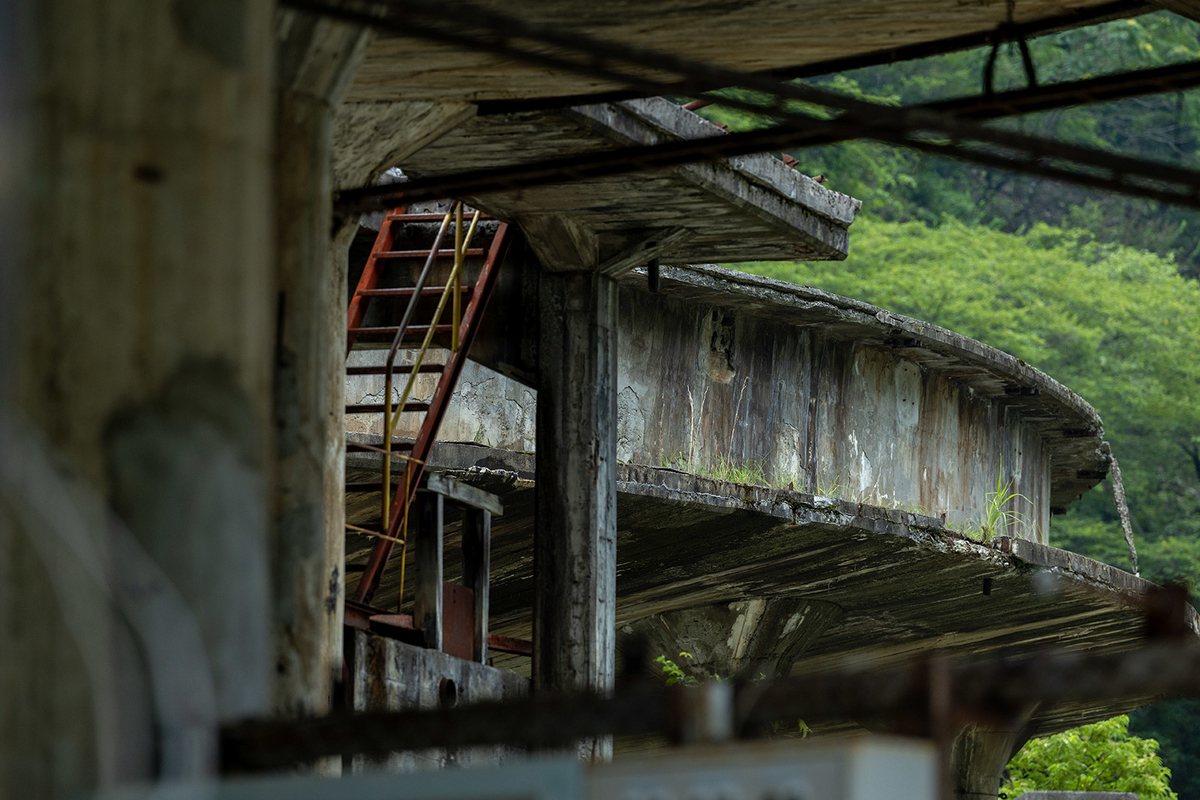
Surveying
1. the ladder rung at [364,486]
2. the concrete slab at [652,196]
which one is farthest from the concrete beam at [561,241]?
the ladder rung at [364,486]

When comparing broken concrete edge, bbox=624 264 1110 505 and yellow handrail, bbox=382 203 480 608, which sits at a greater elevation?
broken concrete edge, bbox=624 264 1110 505

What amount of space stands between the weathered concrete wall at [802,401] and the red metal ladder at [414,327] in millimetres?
1464

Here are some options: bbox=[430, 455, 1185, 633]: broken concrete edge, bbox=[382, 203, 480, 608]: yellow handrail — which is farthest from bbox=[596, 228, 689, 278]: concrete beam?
bbox=[430, 455, 1185, 633]: broken concrete edge

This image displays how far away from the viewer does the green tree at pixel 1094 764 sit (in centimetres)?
2283

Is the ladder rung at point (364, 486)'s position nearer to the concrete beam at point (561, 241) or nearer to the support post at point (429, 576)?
the support post at point (429, 576)

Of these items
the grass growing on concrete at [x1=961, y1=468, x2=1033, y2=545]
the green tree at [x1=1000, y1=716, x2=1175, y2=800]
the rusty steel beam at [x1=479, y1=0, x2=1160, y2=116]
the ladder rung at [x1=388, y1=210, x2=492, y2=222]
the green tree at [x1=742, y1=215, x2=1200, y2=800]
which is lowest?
the green tree at [x1=1000, y1=716, x2=1175, y2=800]

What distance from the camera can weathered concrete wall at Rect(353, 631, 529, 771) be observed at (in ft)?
28.7

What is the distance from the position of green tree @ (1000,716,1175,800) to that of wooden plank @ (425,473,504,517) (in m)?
13.9

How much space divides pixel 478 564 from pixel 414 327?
1.71 metres

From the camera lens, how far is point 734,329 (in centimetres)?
1371

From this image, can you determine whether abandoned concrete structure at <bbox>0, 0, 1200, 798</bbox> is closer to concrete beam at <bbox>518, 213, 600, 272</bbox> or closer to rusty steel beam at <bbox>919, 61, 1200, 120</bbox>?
concrete beam at <bbox>518, 213, 600, 272</bbox>

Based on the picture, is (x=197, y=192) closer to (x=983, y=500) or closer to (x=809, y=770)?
(x=809, y=770)

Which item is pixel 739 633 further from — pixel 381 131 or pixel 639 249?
pixel 381 131

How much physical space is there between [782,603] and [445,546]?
140 inches
